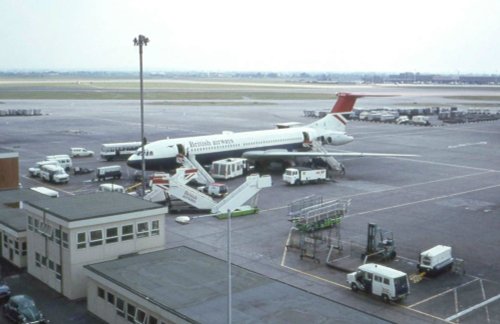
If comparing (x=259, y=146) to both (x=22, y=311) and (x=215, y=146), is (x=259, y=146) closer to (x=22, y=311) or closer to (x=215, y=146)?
(x=215, y=146)

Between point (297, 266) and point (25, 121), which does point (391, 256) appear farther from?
point (25, 121)

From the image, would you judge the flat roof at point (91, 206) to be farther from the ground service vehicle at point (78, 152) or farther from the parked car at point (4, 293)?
the ground service vehicle at point (78, 152)

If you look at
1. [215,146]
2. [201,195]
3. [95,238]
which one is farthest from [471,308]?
[215,146]

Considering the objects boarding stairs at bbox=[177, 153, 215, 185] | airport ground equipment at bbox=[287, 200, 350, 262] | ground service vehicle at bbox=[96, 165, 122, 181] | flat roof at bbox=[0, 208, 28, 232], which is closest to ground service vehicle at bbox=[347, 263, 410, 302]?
airport ground equipment at bbox=[287, 200, 350, 262]

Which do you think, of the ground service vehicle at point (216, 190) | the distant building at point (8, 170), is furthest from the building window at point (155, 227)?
A: the distant building at point (8, 170)

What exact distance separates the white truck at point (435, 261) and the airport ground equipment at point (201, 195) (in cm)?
1452

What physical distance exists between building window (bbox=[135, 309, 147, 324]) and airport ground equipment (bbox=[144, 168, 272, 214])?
19.9 metres

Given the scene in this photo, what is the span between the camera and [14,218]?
36125mm

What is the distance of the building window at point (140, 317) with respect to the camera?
24.1 m

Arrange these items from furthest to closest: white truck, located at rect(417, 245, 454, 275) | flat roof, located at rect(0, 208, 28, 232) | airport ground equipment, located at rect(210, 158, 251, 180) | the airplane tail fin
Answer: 1. the airplane tail fin
2. airport ground equipment, located at rect(210, 158, 251, 180)
3. flat roof, located at rect(0, 208, 28, 232)
4. white truck, located at rect(417, 245, 454, 275)

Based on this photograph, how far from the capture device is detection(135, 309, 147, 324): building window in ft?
79.1

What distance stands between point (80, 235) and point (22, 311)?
4979 millimetres

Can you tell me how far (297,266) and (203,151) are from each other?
29.4 metres

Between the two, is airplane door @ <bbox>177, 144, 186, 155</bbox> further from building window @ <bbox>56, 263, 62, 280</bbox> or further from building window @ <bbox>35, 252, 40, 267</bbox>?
building window @ <bbox>56, 263, 62, 280</bbox>
